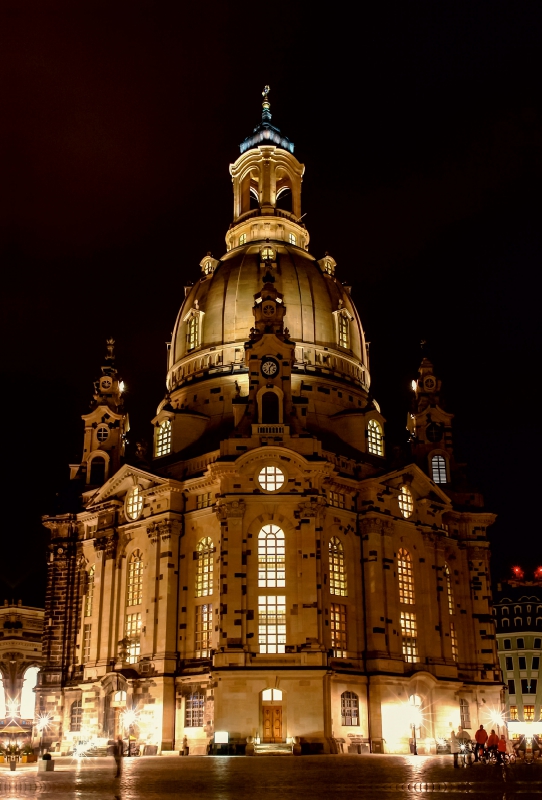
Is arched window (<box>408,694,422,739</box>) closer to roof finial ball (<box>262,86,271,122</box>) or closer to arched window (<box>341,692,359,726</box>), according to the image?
arched window (<box>341,692,359,726</box>)

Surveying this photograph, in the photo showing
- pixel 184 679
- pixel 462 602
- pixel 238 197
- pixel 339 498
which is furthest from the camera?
pixel 238 197

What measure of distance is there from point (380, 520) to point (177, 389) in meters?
24.4

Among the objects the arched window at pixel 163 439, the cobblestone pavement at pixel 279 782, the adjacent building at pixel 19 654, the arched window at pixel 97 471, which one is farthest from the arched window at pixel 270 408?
the adjacent building at pixel 19 654

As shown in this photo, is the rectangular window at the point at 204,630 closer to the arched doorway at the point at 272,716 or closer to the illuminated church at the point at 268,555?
the illuminated church at the point at 268,555

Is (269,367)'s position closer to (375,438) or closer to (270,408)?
(270,408)

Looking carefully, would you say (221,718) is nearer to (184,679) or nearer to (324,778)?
(184,679)

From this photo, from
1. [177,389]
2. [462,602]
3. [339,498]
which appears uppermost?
[177,389]

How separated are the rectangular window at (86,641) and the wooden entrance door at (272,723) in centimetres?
2214

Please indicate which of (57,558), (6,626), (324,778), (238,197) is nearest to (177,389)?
(57,558)

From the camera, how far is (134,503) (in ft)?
267

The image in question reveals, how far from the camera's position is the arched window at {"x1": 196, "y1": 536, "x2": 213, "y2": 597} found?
73.2m

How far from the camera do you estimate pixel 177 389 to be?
89.2 m

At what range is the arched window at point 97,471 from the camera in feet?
298

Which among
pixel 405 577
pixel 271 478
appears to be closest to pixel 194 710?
pixel 271 478
